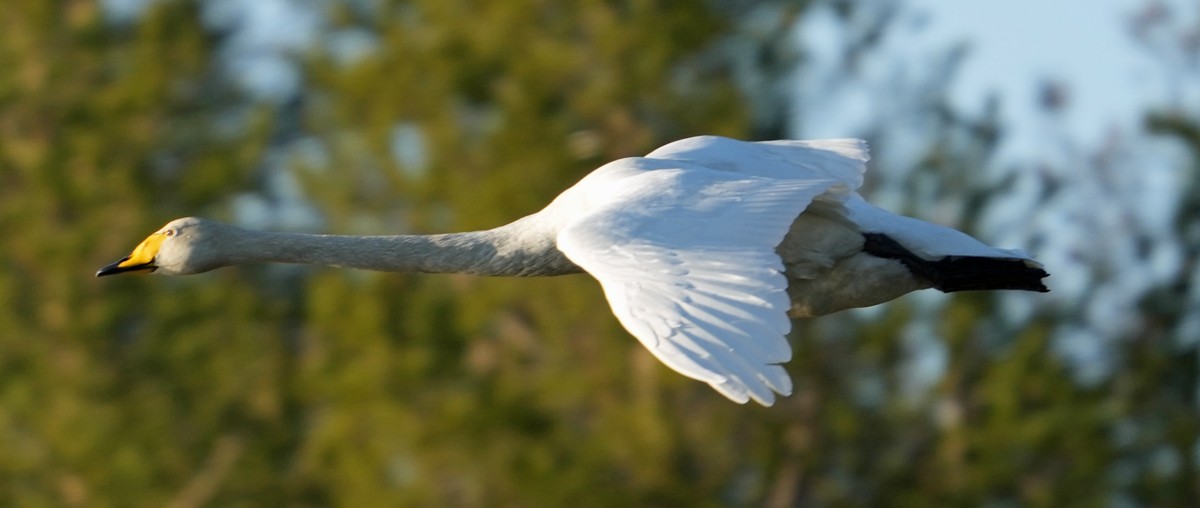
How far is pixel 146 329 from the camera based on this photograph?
2059 cm

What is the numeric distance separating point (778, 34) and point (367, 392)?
4880mm

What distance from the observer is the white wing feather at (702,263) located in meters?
5.66

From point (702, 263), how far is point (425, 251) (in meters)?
1.79

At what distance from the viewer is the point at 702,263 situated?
6.27m

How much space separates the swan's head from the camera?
809 centimetres

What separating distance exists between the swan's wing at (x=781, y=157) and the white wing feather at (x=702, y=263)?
275mm

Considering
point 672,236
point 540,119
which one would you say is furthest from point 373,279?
point 672,236

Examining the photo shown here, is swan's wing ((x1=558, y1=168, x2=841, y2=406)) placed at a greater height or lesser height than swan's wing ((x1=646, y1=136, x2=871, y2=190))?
lesser

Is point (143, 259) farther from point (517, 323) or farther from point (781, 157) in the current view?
point (517, 323)

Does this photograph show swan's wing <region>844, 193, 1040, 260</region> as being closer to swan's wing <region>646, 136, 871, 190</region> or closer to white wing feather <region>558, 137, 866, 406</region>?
swan's wing <region>646, 136, 871, 190</region>

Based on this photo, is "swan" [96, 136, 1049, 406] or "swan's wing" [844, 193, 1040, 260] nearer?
"swan" [96, 136, 1049, 406]

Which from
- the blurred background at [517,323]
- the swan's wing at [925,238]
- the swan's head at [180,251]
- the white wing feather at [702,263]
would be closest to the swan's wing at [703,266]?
the white wing feather at [702,263]

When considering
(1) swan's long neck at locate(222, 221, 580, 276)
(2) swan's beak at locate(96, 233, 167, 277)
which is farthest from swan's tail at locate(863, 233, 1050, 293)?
(2) swan's beak at locate(96, 233, 167, 277)

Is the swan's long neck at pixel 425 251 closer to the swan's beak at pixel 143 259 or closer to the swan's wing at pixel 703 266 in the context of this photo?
the swan's beak at pixel 143 259
